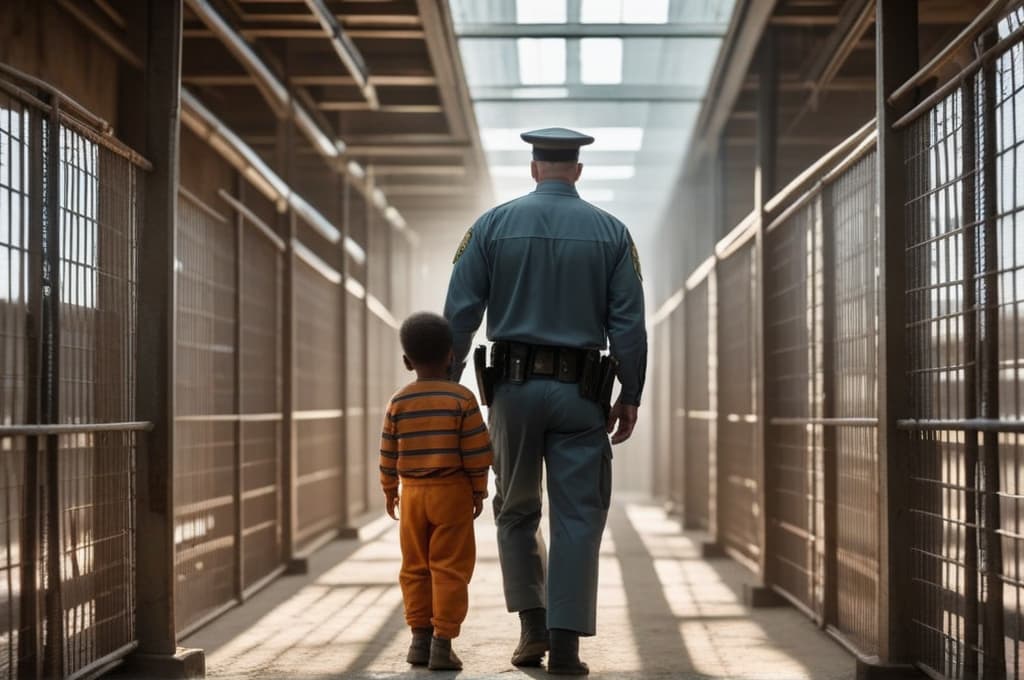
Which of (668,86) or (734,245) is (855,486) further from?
(668,86)

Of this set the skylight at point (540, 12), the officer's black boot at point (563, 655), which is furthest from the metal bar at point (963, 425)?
the skylight at point (540, 12)

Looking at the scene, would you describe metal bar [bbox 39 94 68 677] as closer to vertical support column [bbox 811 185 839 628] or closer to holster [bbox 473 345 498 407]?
holster [bbox 473 345 498 407]

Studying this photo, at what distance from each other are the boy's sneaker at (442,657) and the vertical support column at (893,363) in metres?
1.37

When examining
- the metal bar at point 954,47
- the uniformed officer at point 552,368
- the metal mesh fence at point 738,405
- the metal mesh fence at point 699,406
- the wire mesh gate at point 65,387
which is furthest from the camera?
the metal mesh fence at point 699,406

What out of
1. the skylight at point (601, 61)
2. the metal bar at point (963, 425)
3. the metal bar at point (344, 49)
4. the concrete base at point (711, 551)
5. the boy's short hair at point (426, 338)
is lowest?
the concrete base at point (711, 551)

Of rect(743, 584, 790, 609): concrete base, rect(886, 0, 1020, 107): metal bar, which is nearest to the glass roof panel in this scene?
rect(743, 584, 790, 609): concrete base

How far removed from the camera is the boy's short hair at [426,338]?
479cm

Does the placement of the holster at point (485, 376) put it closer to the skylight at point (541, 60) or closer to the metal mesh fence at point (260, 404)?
the metal mesh fence at point (260, 404)

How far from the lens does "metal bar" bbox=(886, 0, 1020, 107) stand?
3900mm

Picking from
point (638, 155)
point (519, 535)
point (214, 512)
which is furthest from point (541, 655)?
point (638, 155)

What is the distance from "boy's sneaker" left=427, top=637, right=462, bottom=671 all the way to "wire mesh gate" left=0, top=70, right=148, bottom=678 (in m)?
1.04

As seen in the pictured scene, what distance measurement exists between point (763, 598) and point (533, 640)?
8.32ft

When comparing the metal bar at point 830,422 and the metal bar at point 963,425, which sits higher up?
the metal bar at point 963,425

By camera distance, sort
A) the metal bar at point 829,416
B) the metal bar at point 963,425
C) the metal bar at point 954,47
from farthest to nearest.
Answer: the metal bar at point 829,416, the metal bar at point 954,47, the metal bar at point 963,425
